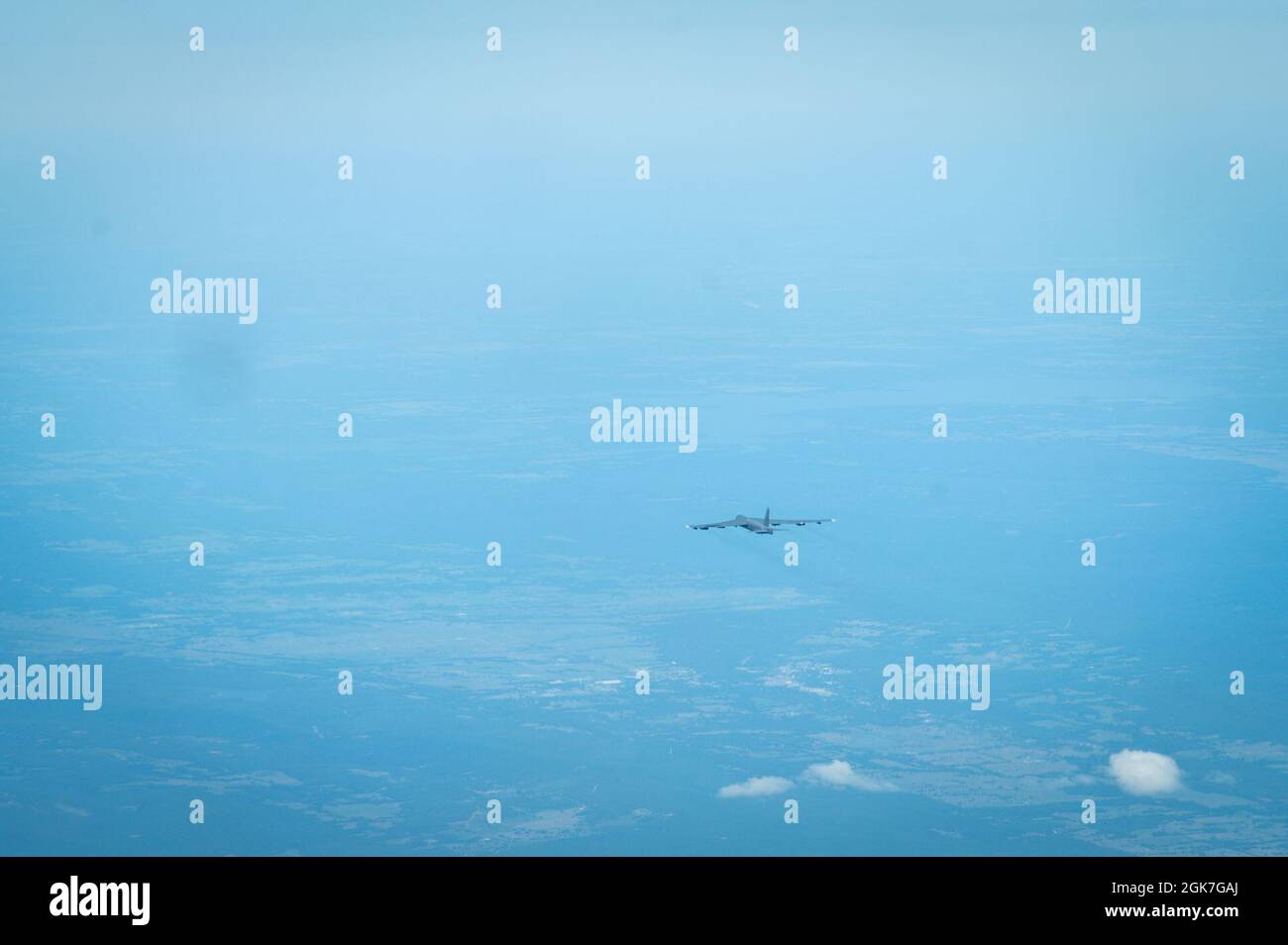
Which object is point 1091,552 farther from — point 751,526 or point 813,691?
point 751,526

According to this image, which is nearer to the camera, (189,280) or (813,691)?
(189,280)

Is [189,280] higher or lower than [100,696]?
higher

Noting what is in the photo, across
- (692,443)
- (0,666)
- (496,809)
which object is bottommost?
(496,809)

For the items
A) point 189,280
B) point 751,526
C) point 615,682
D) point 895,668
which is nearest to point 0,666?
point 189,280

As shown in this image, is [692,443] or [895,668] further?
[692,443]

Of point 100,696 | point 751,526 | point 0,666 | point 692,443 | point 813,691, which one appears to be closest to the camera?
point 0,666

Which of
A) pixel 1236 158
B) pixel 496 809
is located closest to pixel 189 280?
pixel 496 809
